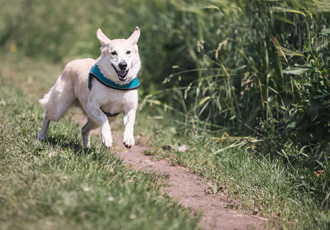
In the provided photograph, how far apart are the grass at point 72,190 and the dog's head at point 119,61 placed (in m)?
0.78

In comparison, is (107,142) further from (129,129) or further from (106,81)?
(106,81)

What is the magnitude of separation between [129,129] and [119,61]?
0.66 meters

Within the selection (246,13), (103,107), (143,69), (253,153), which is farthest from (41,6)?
(253,153)

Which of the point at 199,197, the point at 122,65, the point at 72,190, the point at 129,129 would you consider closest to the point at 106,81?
the point at 122,65

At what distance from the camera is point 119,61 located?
360 centimetres

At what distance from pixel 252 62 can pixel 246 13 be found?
782 mm

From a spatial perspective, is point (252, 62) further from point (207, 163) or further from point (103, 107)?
point (103, 107)

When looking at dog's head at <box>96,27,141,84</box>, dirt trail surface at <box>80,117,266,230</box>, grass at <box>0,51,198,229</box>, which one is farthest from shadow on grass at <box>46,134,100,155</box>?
dog's head at <box>96,27,141,84</box>

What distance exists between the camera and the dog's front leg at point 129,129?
3.57 m

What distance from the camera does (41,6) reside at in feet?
31.3

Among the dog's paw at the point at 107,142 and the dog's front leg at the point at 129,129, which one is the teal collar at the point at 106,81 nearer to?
the dog's front leg at the point at 129,129

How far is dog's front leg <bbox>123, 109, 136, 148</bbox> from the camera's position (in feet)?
11.7

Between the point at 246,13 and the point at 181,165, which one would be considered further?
the point at 246,13

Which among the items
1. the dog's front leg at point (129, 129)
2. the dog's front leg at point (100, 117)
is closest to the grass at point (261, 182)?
the dog's front leg at point (129, 129)
